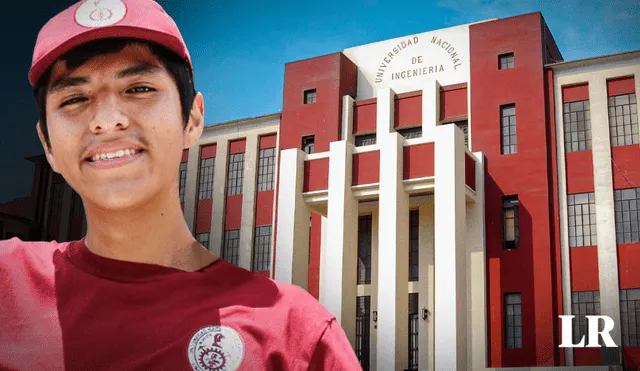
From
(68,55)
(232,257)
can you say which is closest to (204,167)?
(232,257)

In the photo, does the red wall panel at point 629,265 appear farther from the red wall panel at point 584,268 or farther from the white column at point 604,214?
the red wall panel at point 584,268

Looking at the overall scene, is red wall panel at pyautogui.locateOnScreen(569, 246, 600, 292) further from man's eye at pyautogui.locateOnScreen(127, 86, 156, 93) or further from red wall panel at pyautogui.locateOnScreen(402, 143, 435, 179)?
man's eye at pyautogui.locateOnScreen(127, 86, 156, 93)

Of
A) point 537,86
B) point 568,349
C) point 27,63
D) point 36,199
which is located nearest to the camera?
point 27,63

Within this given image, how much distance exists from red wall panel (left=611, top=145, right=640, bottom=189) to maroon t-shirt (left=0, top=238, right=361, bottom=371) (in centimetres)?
641

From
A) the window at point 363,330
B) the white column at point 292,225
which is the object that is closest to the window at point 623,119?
the white column at point 292,225

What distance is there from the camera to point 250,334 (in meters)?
1.10

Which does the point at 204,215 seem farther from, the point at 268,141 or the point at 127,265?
the point at 127,265

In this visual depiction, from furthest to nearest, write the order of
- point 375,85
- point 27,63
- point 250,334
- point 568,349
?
point 375,85 < point 568,349 < point 27,63 < point 250,334

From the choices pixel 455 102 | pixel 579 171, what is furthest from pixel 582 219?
pixel 455 102

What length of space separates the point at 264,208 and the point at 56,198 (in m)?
4.70

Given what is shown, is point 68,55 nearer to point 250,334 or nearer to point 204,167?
point 250,334

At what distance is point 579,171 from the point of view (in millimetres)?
7594

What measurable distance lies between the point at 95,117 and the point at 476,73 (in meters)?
7.58

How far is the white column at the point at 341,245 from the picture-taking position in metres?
7.73
